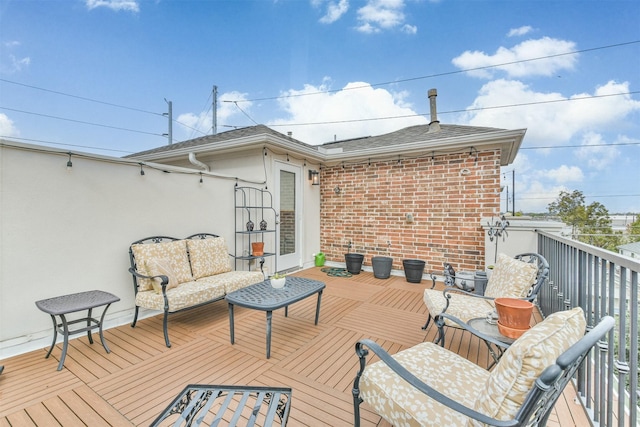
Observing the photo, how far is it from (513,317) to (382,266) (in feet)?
12.6

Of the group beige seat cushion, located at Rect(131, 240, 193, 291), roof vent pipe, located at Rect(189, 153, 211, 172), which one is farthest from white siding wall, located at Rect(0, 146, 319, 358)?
roof vent pipe, located at Rect(189, 153, 211, 172)

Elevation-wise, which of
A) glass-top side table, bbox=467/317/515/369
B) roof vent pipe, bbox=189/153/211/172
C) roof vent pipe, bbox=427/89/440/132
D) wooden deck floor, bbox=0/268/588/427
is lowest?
wooden deck floor, bbox=0/268/588/427

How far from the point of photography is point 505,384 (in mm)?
975

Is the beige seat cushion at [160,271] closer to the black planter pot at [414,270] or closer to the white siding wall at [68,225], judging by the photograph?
the white siding wall at [68,225]

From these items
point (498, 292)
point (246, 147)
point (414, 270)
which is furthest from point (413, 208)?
point (246, 147)

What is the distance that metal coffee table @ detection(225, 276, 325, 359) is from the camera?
2.61 m

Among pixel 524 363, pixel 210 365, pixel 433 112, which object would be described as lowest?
pixel 210 365

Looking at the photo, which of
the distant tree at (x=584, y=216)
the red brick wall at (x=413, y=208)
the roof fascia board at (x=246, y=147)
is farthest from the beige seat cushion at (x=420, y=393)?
the distant tree at (x=584, y=216)

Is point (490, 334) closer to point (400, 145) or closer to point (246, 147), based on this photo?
point (400, 145)

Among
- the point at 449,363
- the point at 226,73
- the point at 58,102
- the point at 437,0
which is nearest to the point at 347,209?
the point at 449,363

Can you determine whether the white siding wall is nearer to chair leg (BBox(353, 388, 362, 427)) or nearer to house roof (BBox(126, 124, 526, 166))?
house roof (BBox(126, 124, 526, 166))

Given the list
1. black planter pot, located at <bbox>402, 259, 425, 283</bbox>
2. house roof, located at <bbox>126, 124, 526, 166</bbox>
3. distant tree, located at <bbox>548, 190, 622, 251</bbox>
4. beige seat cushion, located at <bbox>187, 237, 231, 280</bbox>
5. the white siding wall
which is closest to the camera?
the white siding wall

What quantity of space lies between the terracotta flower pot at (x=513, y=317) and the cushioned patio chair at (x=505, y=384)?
1.24 ft

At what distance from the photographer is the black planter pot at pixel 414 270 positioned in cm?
521
